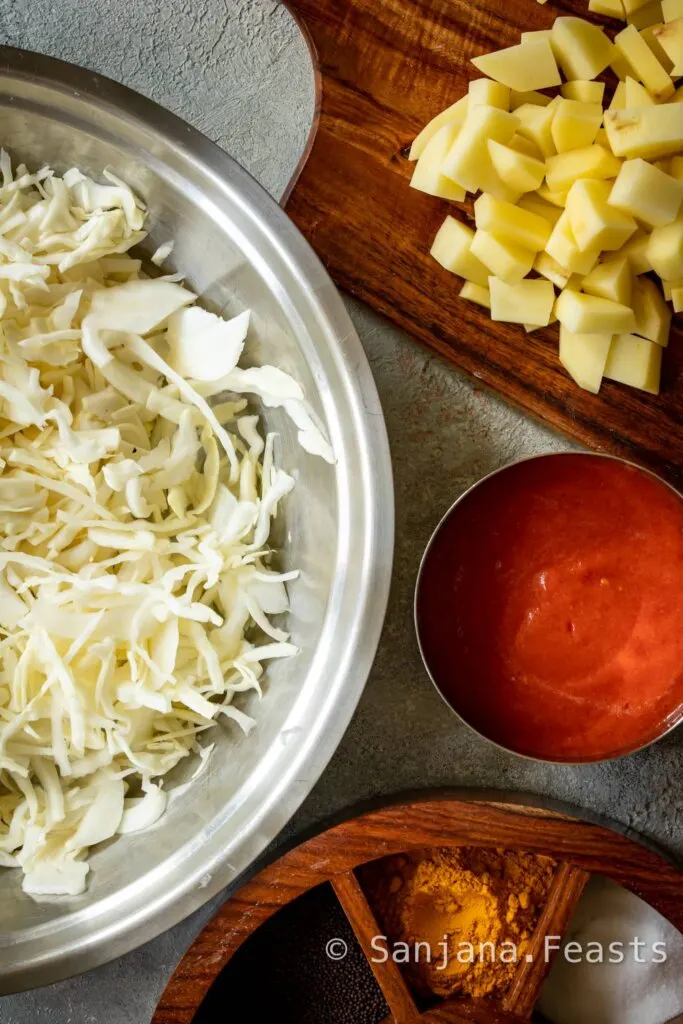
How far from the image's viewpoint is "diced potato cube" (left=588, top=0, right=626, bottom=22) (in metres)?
1.55

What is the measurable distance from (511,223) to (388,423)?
1.50 ft

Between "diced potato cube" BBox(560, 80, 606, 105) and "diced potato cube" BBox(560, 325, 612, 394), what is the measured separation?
0.42m

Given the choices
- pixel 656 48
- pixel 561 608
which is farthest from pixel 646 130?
pixel 561 608

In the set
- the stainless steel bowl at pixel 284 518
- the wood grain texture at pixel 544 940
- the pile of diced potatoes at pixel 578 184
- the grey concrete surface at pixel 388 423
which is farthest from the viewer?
the grey concrete surface at pixel 388 423

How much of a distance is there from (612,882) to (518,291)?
1.26 metres

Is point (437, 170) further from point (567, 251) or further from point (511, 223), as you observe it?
point (567, 251)

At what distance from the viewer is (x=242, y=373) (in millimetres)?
1531

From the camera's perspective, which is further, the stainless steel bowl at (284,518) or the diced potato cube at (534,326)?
the diced potato cube at (534,326)

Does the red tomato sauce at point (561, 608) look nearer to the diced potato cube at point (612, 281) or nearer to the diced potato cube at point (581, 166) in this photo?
the diced potato cube at point (612, 281)

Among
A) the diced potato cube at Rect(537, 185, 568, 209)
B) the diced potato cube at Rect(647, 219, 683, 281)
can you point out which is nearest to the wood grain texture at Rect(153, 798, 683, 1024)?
the diced potato cube at Rect(647, 219, 683, 281)

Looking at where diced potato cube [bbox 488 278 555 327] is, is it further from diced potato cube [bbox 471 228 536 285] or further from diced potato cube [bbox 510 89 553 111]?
diced potato cube [bbox 510 89 553 111]

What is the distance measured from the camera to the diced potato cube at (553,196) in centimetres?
157

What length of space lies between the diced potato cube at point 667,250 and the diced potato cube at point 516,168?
240 millimetres

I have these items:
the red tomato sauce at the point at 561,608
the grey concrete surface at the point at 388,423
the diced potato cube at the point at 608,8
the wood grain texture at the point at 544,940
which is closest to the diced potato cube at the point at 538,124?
the diced potato cube at the point at 608,8
